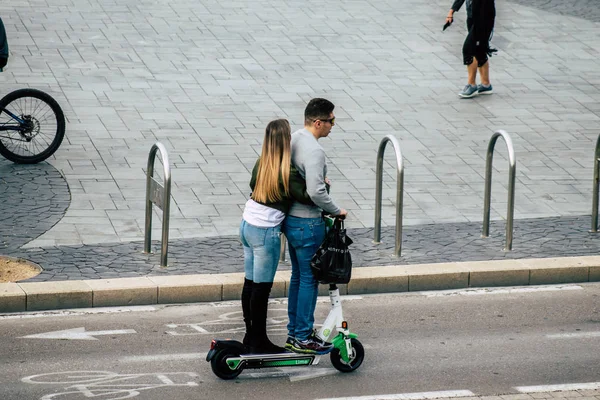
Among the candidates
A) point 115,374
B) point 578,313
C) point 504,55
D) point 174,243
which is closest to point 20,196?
point 174,243

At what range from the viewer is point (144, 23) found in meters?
18.9

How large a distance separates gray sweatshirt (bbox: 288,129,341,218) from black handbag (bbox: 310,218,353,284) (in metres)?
0.17

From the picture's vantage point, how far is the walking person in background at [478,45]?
52.1 feet

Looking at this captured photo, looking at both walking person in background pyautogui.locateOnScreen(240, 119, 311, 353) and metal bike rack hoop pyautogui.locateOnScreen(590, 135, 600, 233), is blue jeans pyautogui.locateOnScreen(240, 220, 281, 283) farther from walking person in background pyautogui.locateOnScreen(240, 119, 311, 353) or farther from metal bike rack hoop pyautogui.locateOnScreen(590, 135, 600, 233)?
metal bike rack hoop pyautogui.locateOnScreen(590, 135, 600, 233)

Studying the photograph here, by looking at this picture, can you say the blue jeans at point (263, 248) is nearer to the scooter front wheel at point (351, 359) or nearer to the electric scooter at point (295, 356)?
the electric scooter at point (295, 356)

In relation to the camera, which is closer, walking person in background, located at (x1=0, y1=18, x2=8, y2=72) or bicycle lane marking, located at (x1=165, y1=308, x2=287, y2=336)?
bicycle lane marking, located at (x1=165, y1=308, x2=287, y2=336)

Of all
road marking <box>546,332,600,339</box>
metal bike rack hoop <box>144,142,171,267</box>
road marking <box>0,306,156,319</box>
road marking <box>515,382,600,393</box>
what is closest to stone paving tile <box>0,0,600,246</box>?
metal bike rack hoop <box>144,142,171,267</box>

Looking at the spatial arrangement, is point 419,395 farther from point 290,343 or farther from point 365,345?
point 365,345

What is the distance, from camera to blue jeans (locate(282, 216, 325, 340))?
7645 millimetres

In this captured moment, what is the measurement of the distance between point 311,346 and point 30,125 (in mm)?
5982

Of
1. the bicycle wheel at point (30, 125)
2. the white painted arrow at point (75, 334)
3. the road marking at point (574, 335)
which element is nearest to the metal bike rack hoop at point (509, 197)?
the road marking at point (574, 335)

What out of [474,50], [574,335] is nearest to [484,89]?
[474,50]

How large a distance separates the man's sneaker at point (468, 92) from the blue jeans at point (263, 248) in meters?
8.91

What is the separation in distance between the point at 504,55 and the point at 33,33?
7291 millimetres
